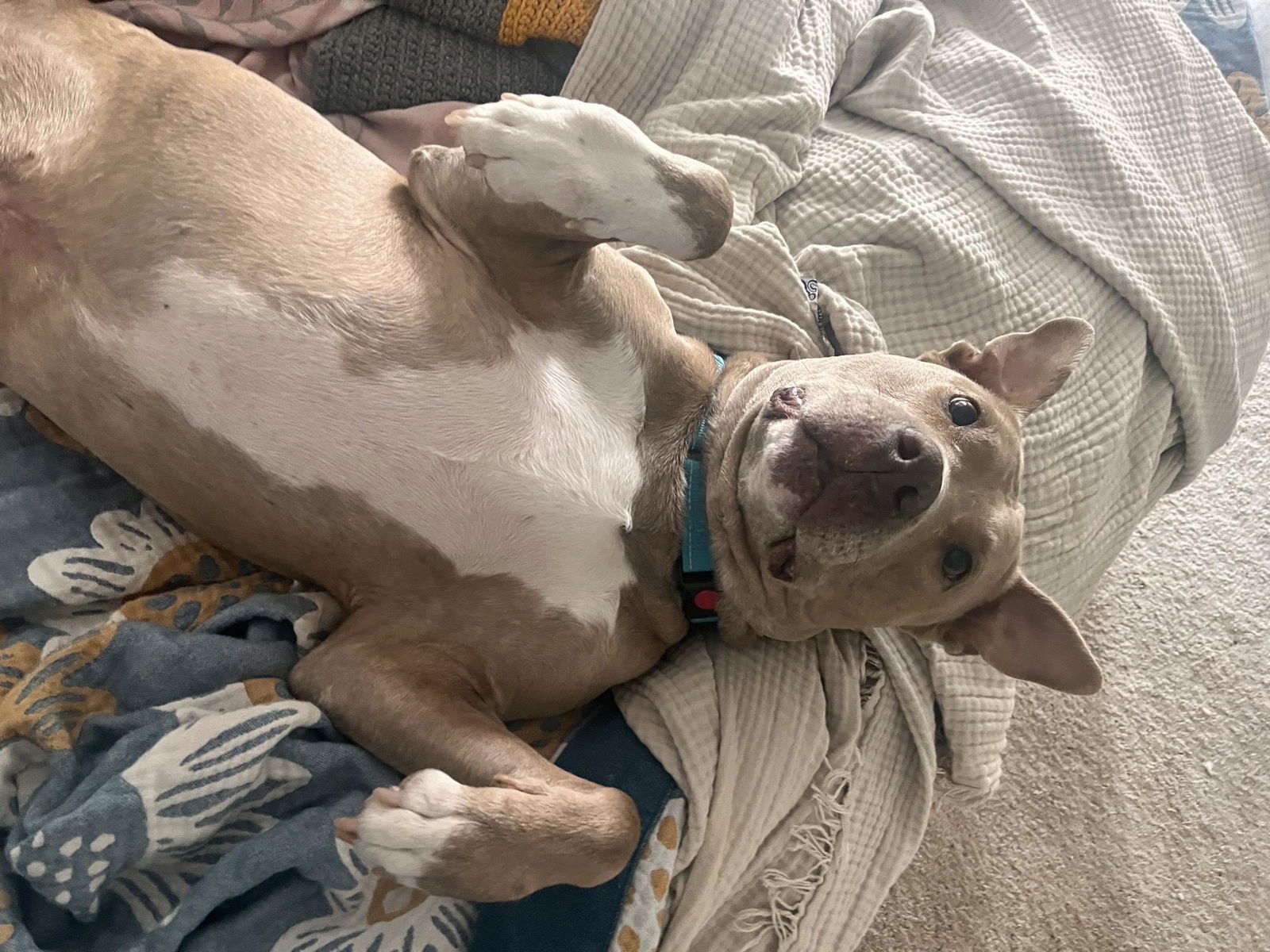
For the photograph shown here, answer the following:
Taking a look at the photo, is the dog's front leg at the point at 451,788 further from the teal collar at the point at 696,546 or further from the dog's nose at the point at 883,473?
the dog's nose at the point at 883,473

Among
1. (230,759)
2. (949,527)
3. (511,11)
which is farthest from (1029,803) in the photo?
(511,11)

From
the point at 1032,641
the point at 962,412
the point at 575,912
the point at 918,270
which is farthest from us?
the point at 918,270

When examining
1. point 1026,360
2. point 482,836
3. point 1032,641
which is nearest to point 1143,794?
point 1032,641

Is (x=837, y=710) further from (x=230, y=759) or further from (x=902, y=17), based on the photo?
(x=902, y=17)

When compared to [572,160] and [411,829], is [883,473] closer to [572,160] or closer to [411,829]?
[572,160]

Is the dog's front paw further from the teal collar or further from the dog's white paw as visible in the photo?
the teal collar

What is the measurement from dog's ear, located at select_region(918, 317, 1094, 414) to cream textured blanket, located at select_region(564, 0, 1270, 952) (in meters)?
0.19

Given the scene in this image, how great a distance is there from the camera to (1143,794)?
2752 mm

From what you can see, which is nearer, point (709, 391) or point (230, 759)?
point (230, 759)

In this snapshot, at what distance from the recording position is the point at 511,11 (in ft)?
7.14

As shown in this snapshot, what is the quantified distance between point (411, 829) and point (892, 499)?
0.96 metres

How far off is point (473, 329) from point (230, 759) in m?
0.85

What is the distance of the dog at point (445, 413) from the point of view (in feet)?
5.18

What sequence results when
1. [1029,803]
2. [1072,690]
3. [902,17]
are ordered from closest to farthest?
[1072,690] < [902,17] < [1029,803]
